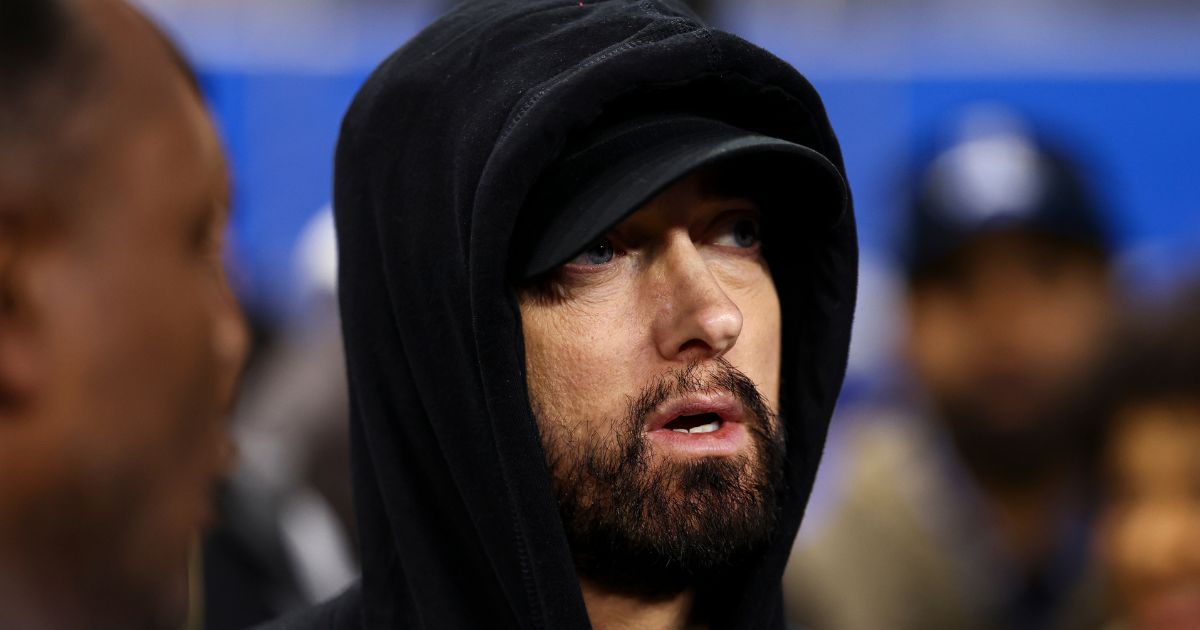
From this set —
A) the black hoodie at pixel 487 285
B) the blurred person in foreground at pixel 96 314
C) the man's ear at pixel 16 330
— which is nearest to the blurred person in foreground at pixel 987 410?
the black hoodie at pixel 487 285

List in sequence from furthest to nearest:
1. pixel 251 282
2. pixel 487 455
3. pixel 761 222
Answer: pixel 251 282 < pixel 761 222 < pixel 487 455

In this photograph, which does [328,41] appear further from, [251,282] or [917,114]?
[917,114]

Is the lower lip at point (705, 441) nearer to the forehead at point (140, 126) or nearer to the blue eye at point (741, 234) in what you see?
the blue eye at point (741, 234)

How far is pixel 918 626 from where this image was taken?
487 centimetres

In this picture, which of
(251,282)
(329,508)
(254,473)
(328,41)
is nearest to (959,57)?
(328,41)

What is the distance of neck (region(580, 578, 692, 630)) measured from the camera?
2.56 m

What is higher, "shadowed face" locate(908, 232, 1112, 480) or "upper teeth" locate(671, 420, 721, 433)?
"upper teeth" locate(671, 420, 721, 433)

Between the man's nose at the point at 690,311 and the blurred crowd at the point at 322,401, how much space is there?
65cm

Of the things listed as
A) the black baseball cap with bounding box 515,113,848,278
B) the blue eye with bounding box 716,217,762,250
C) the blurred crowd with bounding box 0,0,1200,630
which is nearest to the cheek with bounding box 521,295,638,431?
the black baseball cap with bounding box 515,113,848,278

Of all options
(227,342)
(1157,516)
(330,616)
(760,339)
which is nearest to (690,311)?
(760,339)

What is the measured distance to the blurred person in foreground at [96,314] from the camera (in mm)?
1637

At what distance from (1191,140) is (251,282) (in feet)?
15.0

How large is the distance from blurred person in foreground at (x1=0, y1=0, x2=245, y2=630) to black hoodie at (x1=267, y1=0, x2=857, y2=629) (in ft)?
1.95

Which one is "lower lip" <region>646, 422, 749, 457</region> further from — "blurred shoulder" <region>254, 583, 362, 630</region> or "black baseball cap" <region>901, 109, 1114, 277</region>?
"black baseball cap" <region>901, 109, 1114, 277</region>
